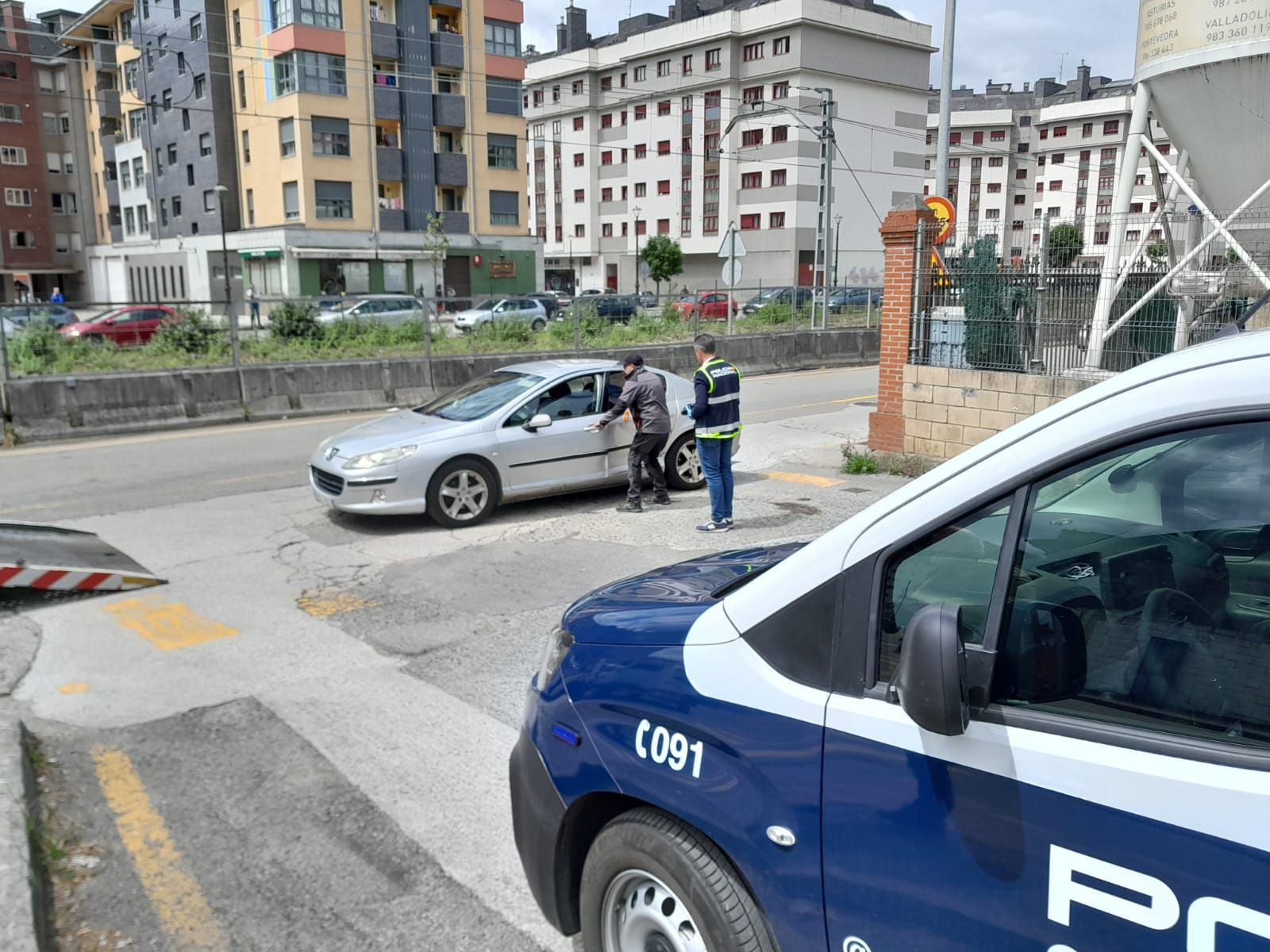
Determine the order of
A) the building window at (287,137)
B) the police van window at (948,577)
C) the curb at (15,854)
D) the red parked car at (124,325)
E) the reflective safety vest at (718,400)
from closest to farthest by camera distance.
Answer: the police van window at (948,577) < the curb at (15,854) < the reflective safety vest at (718,400) < the red parked car at (124,325) < the building window at (287,137)

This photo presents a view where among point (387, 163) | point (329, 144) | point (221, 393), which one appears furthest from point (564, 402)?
point (387, 163)

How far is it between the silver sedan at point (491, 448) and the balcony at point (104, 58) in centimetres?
7286

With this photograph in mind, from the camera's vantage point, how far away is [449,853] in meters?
4.05

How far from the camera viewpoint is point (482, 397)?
33.5ft

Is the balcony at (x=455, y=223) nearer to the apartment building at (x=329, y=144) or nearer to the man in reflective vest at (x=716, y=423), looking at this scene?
the apartment building at (x=329, y=144)

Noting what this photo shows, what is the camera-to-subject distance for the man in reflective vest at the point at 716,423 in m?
9.30

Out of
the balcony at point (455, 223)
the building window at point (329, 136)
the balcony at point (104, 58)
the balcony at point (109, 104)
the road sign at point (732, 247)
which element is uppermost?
the balcony at point (104, 58)

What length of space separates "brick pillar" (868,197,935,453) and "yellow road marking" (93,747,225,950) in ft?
31.1

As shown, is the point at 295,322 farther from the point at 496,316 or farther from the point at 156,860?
the point at 156,860

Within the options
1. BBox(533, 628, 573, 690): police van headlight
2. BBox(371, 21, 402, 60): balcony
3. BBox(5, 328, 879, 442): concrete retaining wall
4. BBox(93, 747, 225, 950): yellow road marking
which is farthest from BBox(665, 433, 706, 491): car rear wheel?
BBox(371, 21, 402, 60): balcony

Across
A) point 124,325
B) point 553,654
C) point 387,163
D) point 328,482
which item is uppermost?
point 387,163

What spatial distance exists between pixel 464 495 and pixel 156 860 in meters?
5.74

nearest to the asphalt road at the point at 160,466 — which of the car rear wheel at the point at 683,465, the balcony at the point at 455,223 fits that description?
the car rear wheel at the point at 683,465

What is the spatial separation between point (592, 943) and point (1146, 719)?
1724mm
